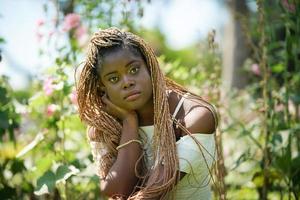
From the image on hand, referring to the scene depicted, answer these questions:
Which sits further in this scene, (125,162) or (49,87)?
(49,87)

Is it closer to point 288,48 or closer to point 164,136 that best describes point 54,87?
point 164,136

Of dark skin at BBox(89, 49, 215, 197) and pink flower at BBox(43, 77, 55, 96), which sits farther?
pink flower at BBox(43, 77, 55, 96)

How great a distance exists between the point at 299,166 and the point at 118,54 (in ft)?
4.49

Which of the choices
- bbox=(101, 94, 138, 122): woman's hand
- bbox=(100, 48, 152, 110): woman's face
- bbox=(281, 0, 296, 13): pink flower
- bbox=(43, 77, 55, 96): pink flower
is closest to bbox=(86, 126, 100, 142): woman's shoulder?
bbox=(101, 94, 138, 122): woman's hand

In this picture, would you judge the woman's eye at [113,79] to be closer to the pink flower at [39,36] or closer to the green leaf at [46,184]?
the green leaf at [46,184]

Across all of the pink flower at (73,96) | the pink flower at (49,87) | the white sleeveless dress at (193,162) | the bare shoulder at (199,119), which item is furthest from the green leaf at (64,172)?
the bare shoulder at (199,119)

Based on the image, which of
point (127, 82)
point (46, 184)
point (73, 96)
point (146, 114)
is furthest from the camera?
point (73, 96)

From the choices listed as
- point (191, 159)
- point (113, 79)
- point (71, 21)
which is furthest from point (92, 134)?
point (71, 21)

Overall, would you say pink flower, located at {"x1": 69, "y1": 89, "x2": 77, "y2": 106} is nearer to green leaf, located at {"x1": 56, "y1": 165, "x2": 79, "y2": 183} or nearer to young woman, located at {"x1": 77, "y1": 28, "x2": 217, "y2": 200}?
green leaf, located at {"x1": 56, "y1": 165, "x2": 79, "y2": 183}

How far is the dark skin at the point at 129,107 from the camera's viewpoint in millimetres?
2400

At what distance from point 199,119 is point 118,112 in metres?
0.34

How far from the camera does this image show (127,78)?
2379 millimetres

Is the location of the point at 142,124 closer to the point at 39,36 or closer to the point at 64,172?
the point at 64,172

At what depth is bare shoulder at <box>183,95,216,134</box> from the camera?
2422 millimetres
